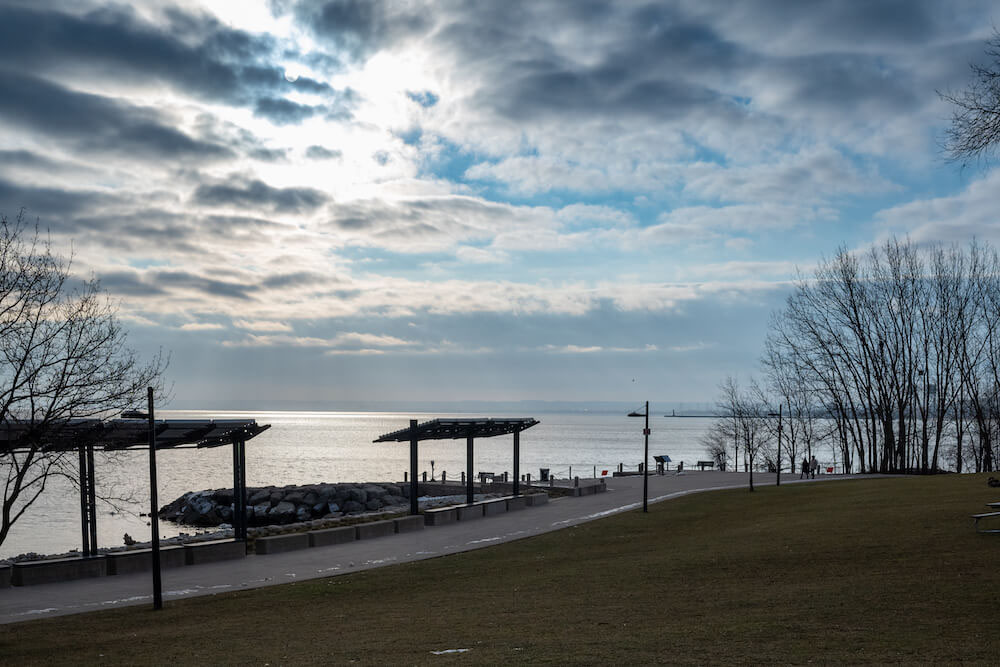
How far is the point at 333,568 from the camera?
23156 millimetres

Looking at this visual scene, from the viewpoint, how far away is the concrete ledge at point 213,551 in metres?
25.0

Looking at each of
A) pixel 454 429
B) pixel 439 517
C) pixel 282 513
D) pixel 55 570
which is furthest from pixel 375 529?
pixel 282 513

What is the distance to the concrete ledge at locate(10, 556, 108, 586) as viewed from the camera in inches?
837

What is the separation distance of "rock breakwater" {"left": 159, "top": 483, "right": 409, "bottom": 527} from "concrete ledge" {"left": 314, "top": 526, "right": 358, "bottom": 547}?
2326 centimetres

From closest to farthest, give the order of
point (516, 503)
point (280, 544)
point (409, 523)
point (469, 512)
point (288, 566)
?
point (288, 566) → point (280, 544) → point (409, 523) → point (469, 512) → point (516, 503)

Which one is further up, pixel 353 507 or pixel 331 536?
pixel 331 536

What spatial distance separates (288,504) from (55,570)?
118ft

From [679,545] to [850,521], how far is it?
5480 mm

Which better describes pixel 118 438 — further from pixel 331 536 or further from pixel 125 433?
pixel 331 536

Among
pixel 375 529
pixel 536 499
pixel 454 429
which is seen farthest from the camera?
pixel 536 499

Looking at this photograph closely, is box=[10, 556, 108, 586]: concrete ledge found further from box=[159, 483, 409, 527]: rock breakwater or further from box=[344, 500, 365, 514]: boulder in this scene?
box=[344, 500, 365, 514]: boulder

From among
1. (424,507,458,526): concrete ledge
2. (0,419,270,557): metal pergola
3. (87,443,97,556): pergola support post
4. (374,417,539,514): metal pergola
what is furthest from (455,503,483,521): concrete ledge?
(87,443,97,556): pergola support post

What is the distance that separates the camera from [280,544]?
88.5 feet

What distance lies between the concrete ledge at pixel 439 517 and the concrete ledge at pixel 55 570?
14.0m
